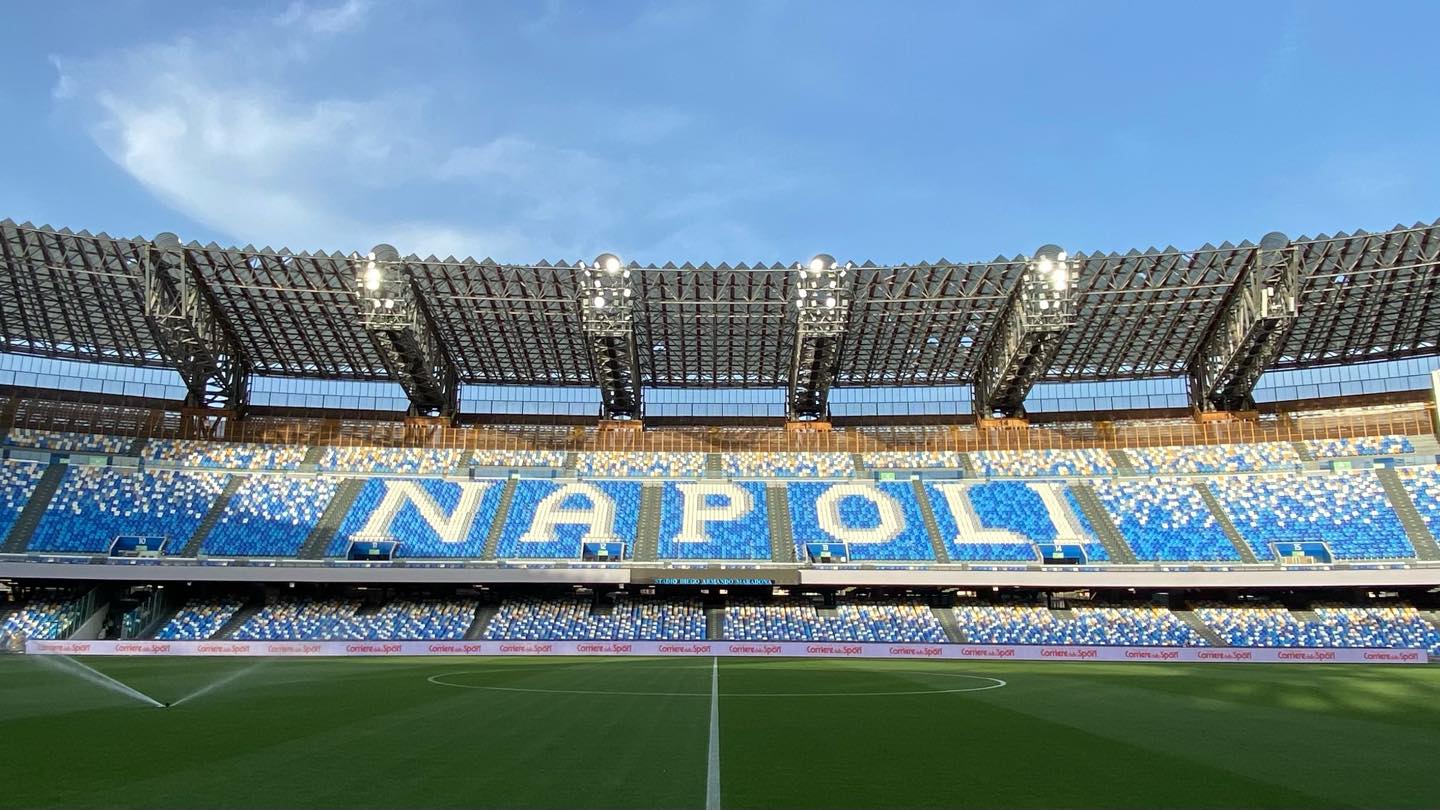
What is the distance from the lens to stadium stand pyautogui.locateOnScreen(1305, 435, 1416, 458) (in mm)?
56188

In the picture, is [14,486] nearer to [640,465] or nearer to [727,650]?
[640,465]

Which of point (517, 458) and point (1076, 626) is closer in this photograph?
point (1076, 626)

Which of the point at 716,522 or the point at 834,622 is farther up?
the point at 716,522

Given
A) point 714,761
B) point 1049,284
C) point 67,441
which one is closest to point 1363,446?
point 1049,284

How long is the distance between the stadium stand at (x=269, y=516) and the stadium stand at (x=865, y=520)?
2863 centimetres

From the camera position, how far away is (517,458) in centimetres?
6388

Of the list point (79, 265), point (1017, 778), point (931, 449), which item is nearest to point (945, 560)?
point (931, 449)

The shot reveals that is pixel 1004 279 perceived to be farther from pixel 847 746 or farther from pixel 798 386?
pixel 847 746

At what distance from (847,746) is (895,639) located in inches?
1482

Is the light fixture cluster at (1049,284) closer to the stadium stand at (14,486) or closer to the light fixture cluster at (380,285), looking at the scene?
the light fixture cluster at (380,285)

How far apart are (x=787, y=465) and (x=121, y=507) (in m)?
39.7

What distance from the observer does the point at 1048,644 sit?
4656 cm

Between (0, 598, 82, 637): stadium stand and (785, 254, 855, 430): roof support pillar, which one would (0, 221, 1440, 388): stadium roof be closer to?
(785, 254, 855, 430): roof support pillar

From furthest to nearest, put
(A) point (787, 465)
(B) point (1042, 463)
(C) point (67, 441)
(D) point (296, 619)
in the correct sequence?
(A) point (787, 465) → (B) point (1042, 463) → (C) point (67, 441) → (D) point (296, 619)
